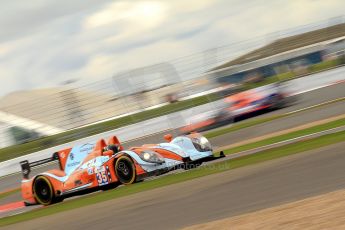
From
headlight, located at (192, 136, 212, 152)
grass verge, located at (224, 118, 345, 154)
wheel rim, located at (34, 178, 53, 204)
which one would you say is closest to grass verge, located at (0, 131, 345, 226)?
headlight, located at (192, 136, 212, 152)

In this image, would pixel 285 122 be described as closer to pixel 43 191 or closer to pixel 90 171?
pixel 90 171

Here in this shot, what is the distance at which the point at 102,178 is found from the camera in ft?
35.3

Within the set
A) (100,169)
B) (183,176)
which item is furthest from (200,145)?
(100,169)

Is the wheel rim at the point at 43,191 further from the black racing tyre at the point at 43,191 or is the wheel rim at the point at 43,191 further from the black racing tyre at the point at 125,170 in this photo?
the black racing tyre at the point at 125,170

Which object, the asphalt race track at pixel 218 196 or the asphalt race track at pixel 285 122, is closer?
the asphalt race track at pixel 218 196

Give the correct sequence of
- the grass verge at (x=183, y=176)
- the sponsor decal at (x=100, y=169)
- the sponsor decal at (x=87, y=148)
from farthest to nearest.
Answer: the sponsor decal at (x=87, y=148) → the sponsor decal at (x=100, y=169) → the grass verge at (x=183, y=176)

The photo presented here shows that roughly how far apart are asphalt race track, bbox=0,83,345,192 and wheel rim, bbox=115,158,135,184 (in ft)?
13.0

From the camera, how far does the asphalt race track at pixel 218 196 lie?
6.64 m

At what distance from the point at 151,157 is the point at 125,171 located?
49 cm

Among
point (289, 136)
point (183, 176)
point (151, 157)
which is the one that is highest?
point (151, 157)

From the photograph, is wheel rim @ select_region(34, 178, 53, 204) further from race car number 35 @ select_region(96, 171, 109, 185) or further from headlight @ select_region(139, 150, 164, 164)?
headlight @ select_region(139, 150, 164, 164)

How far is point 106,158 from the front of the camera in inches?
425

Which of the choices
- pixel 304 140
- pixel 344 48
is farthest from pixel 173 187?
pixel 344 48

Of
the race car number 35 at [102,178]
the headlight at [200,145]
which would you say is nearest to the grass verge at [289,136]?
the headlight at [200,145]
